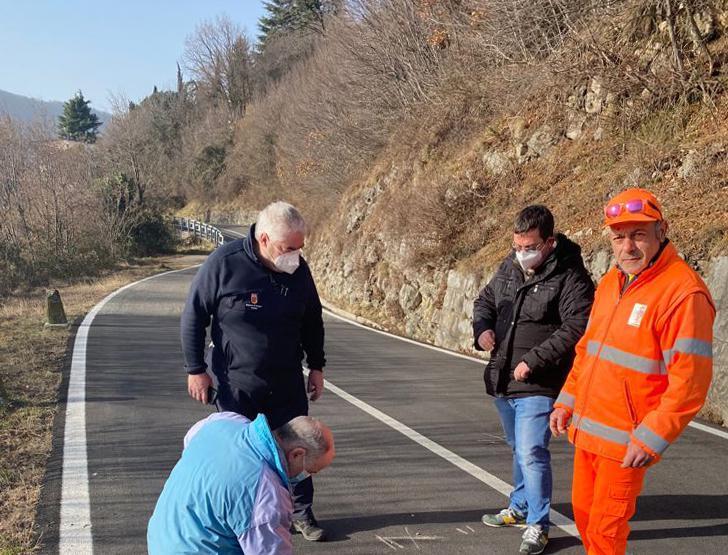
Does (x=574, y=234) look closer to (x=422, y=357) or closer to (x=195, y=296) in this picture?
(x=422, y=357)

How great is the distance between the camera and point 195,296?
12.7ft

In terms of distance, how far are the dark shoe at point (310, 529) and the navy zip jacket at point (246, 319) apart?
0.91 meters

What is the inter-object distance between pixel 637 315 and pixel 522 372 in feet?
3.16

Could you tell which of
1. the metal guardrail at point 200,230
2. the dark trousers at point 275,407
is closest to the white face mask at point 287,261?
the dark trousers at point 275,407

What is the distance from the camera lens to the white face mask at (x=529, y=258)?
3.93m

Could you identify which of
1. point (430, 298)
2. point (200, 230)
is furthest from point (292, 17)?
point (430, 298)

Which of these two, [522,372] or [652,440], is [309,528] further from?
[652,440]

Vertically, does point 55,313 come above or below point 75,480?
above

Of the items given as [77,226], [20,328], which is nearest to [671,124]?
[20,328]

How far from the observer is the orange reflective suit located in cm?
278

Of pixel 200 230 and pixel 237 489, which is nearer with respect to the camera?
pixel 237 489

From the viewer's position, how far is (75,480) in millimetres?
4828

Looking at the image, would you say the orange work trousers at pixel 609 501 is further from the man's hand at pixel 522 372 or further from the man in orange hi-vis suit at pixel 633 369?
the man's hand at pixel 522 372

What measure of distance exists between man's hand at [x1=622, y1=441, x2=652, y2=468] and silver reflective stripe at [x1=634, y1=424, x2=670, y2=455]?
1.7 inches
